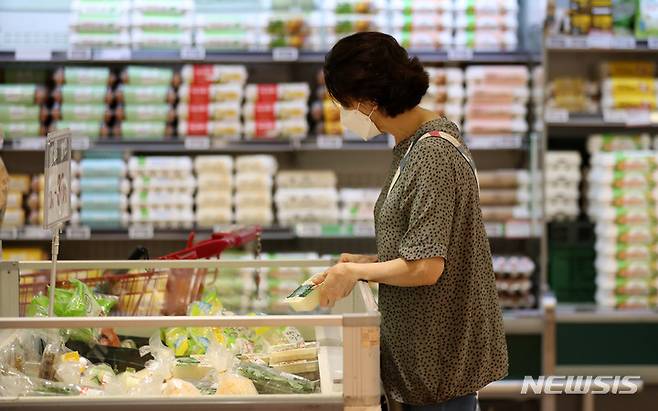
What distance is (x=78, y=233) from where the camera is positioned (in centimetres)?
494

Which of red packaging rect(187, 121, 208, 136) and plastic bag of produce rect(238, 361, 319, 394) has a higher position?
red packaging rect(187, 121, 208, 136)

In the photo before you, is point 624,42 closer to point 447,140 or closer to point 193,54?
point 193,54

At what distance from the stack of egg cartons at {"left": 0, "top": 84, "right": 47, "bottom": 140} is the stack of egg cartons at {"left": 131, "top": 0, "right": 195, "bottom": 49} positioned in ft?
1.92

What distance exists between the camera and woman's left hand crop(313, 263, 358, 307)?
2.04 meters

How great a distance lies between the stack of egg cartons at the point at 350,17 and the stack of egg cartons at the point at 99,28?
1.02 meters

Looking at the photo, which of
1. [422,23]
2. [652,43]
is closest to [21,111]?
[422,23]

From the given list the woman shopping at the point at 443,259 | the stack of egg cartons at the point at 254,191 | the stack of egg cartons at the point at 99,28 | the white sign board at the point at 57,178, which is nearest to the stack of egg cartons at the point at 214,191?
the stack of egg cartons at the point at 254,191

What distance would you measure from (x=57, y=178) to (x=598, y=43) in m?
3.37

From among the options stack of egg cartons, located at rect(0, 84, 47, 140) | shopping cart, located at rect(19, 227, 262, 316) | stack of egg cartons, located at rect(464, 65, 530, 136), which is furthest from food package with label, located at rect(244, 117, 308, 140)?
shopping cart, located at rect(19, 227, 262, 316)

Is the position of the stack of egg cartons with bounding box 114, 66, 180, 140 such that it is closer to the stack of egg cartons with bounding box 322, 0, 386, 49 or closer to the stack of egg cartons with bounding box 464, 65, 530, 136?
the stack of egg cartons with bounding box 322, 0, 386, 49

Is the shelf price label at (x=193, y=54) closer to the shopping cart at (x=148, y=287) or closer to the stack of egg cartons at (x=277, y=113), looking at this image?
the stack of egg cartons at (x=277, y=113)

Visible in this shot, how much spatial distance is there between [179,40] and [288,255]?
3.98 ft

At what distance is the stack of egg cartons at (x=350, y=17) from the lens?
500 cm

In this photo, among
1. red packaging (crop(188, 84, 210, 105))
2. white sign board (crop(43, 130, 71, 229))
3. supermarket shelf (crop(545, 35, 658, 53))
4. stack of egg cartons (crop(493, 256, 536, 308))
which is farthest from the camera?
red packaging (crop(188, 84, 210, 105))
